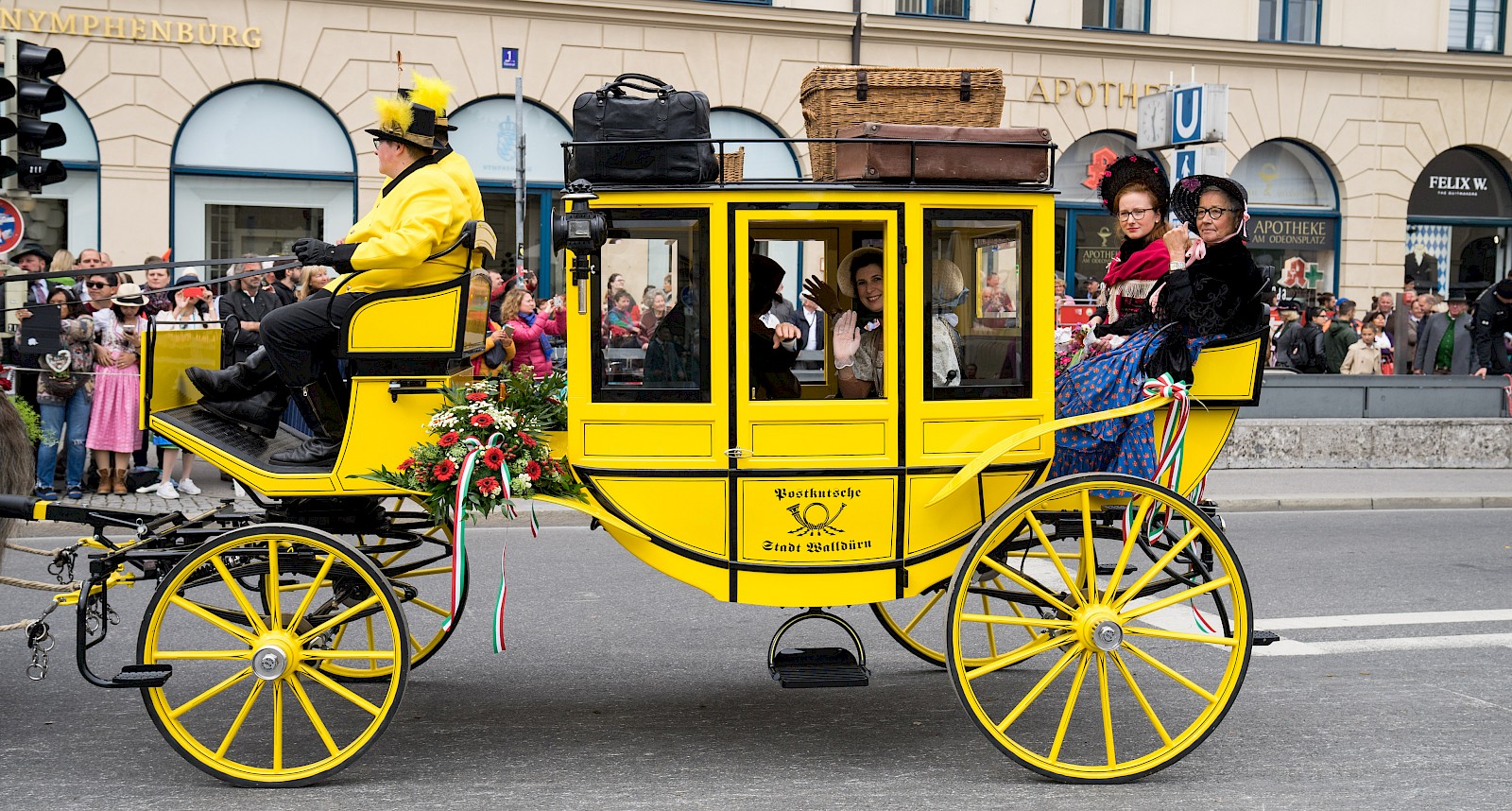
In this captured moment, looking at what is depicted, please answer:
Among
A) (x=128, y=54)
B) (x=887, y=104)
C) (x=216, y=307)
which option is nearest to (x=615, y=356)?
(x=887, y=104)

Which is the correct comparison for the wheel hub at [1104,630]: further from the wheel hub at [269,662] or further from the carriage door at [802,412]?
the wheel hub at [269,662]

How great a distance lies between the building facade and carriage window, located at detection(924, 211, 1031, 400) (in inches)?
355

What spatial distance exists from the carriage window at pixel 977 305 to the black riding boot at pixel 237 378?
2474 millimetres

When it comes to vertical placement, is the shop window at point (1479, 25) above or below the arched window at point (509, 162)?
above

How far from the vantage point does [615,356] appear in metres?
4.65

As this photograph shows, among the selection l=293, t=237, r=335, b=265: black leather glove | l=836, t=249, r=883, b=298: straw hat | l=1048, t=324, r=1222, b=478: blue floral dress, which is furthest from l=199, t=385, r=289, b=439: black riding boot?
l=1048, t=324, r=1222, b=478: blue floral dress

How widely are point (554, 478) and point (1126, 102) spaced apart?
17.9m

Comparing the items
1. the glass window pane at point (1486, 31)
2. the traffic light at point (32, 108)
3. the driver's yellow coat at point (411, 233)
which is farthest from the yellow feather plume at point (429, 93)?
the glass window pane at point (1486, 31)

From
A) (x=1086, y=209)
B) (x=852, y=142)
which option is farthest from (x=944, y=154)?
(x=1086, y=209)

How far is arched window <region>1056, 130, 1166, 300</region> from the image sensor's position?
20203 millimetres

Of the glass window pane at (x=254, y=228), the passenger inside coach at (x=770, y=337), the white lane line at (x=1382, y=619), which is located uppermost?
the glass window pane at (x=254, y=228)

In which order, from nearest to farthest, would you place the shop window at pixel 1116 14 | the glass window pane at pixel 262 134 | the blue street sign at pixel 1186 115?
1. the blue street sign at pixel 1186 115
2. the glass window pane at pixel 262 134
3. the shop window at pixel 1116 14

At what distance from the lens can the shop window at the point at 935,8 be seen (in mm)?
19812

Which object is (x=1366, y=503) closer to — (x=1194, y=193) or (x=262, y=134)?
(x=1194, y=193)
